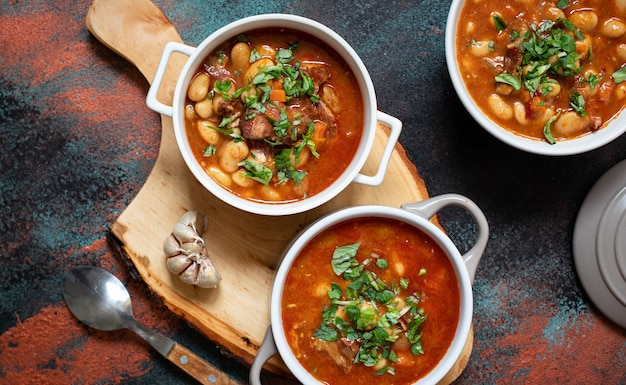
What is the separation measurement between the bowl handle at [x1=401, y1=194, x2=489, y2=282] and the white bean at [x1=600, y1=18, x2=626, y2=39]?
993 mm

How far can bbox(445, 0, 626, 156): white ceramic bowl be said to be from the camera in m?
2.84

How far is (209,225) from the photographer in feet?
9.57

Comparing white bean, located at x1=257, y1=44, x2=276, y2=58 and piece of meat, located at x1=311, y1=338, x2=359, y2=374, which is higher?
white bean, located at x1=257, y1=44, x2=276, y2=58

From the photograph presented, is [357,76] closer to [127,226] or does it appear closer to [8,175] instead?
[127,226]

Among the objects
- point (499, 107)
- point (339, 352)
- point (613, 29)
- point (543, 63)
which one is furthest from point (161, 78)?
point (613, 29)

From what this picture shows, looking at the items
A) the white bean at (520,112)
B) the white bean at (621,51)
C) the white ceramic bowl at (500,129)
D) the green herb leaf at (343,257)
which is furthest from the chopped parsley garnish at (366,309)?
the white bean at (621,51)

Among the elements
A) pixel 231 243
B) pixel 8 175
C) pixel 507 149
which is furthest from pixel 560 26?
pixel 8 175

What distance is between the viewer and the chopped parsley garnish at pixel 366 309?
265 centimetres

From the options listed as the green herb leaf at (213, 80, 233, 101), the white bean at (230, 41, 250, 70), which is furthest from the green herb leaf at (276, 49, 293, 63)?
the green herb leaf at (213, 80, 233, 101)

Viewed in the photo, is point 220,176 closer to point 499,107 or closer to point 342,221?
point 342,221

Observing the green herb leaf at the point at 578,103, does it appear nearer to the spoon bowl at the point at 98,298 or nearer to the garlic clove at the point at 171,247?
the garlic clove at the point at 171,247

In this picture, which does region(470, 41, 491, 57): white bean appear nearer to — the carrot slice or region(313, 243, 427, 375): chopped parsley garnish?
Answer: the carrot slice

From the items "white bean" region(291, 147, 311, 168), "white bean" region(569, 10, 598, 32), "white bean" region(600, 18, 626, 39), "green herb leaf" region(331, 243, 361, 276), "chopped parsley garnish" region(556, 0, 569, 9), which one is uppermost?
"chopped parsley garnish" region(556, 0, 569, 9)

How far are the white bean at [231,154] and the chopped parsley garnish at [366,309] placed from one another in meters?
0.55
